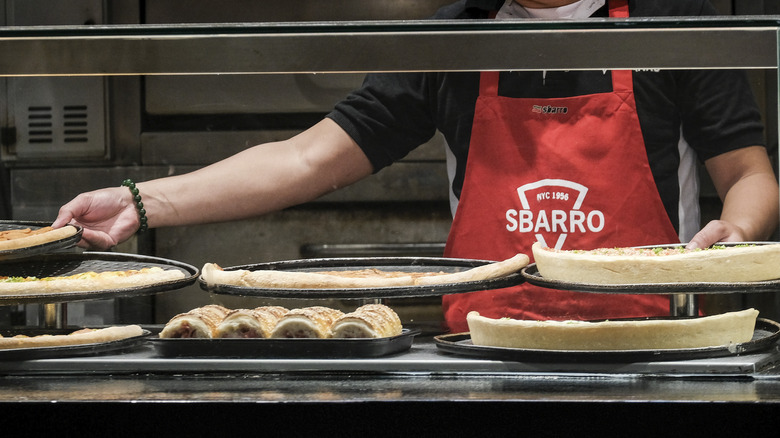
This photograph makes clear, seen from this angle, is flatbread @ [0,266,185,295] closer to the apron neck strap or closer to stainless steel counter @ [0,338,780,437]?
stainless steel counter @ [0,338,780,437]

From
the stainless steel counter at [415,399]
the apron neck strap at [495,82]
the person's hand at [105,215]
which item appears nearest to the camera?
the stainless steel counter at [415,399]

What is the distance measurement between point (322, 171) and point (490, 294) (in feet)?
2.12

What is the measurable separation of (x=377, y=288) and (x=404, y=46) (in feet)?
1.62

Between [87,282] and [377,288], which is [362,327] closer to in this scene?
[377,288]

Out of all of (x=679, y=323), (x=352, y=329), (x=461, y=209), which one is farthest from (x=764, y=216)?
(x=352, y=329)

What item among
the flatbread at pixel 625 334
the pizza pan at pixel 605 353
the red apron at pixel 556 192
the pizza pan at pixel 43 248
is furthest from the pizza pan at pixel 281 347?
the red apron at pixel 556 192

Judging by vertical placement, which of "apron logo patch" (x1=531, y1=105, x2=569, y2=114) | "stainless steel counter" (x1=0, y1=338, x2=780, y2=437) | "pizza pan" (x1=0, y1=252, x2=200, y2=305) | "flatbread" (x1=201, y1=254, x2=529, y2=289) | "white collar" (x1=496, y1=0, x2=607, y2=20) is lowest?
"stainless steel counter" (x1=0, y1=338, x2=780, y2=437)

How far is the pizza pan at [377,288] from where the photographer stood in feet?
5.31

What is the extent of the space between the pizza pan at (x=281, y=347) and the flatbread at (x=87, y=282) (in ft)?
0.60

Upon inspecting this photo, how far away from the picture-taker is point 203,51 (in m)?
1.55

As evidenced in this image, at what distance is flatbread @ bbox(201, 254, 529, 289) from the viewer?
5.52ft

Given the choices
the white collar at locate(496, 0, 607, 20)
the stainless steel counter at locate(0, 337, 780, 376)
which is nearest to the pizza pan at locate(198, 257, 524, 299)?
the stainless steel counter at locate(0, 337, 780, 376)

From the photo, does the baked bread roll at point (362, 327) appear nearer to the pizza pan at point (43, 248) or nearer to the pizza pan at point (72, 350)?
the pizza pan at point (72, 350)

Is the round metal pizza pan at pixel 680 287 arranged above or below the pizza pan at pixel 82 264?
below
